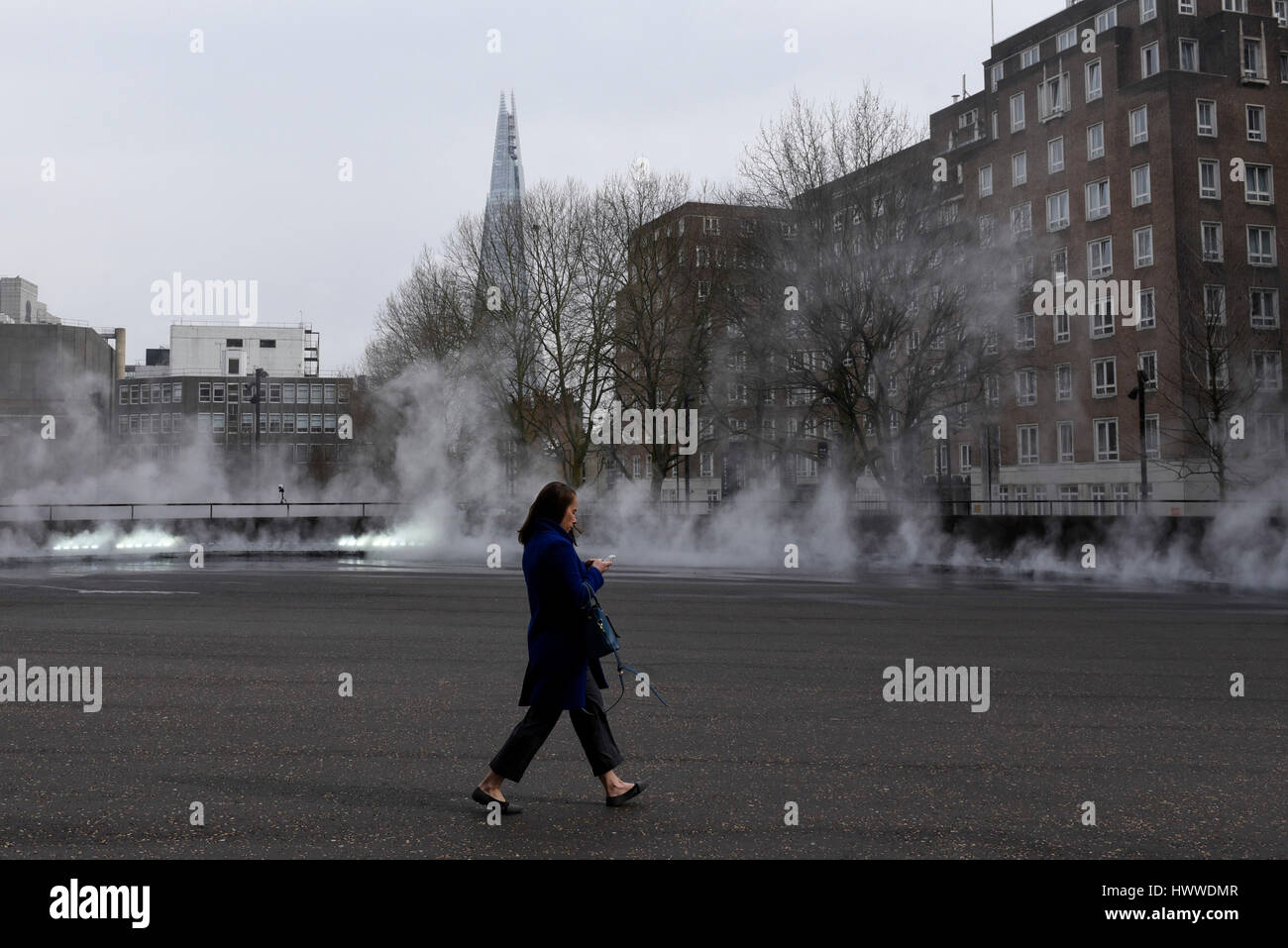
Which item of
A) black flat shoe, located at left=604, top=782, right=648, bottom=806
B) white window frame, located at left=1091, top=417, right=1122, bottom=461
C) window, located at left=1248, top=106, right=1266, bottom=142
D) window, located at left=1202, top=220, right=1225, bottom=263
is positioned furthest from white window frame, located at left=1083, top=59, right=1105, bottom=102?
black flat shoe, located at left=604, top=782, right=648, bottom=806

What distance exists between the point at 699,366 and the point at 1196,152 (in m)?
24.6

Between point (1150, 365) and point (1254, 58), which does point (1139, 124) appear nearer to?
point (1254, 58)

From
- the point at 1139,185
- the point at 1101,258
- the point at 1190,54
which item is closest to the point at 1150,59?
the point at 1190,54

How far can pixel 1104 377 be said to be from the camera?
5641 cm

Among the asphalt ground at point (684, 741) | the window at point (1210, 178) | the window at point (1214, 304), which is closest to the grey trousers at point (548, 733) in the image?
the asphalt ground at point (684, 741)

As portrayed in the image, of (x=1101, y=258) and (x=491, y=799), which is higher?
(x=1101, y=258)

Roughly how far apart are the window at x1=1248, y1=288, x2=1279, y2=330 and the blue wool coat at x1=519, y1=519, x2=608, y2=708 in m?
54.3

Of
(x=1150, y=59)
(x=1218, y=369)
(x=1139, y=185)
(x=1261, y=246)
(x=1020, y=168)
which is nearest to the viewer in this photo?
(x=1218, y=369)

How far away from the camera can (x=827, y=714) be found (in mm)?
9000

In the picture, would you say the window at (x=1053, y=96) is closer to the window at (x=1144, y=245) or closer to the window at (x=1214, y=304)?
the window at (x=1144, y=245)

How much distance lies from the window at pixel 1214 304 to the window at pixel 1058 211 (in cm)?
906

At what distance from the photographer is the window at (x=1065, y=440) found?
189 feet

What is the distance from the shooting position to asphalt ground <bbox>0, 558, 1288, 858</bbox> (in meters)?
5.64

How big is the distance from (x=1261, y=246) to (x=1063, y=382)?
411 inches
